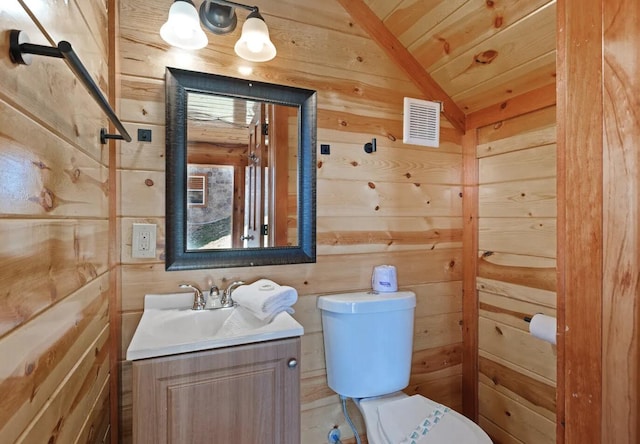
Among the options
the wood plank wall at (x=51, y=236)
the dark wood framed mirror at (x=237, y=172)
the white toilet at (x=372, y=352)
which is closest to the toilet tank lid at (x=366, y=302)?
the white toilet at (x=372, y=352)

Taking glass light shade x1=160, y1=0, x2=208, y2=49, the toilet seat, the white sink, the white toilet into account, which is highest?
glass light shade x1=160, y1=0, x2=208, y2=49

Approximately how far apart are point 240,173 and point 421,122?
3.11 ft

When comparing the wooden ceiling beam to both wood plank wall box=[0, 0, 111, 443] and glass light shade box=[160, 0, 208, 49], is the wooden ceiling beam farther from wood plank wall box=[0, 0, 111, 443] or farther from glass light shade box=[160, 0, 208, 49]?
wood plank wall box=[0, 0, 111, 443]

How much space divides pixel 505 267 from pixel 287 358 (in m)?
1.21


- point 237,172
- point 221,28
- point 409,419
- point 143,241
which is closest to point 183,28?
point 221,28

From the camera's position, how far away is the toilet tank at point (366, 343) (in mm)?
1402

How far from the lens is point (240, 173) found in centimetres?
141

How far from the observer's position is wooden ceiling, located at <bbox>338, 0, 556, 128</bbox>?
1303 mm

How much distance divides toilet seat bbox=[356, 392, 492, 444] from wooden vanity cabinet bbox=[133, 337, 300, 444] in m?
0.36

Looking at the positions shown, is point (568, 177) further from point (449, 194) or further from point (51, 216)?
point (449, 194)

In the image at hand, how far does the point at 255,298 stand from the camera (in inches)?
46.6

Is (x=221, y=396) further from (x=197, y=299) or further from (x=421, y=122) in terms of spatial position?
(x=421, y=122)

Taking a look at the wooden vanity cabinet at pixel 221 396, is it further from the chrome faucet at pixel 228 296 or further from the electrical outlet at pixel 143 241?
the electrical outlet at pixel 143 241

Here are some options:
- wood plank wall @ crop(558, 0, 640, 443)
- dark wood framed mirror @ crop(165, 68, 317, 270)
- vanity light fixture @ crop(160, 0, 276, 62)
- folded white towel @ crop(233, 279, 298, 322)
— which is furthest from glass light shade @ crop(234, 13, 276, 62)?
wood plank wall @ crop(558, 0, 640, 443)
